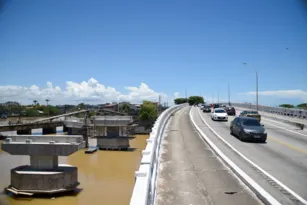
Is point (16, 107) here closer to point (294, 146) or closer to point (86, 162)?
point (86, 162)

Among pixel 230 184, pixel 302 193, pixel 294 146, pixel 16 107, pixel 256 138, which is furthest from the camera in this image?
pixel 16 107

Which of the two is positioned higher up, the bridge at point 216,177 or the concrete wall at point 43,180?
the bridge at point 216,177

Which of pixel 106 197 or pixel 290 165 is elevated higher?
pixel 290 165

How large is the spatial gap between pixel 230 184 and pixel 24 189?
2039 centimetres

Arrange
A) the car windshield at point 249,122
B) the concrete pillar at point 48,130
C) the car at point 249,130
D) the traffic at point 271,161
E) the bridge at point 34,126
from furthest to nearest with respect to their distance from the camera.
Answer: the concrete pillar at point 48,130
the bridge at point 34,126
the car windshield at point 249,122
the car at point 249,130
the traffic at point 271,161

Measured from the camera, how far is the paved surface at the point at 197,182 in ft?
24.1

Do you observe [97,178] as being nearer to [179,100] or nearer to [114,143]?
[114,143]

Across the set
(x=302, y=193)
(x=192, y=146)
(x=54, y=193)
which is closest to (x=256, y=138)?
(x=192, y=146)

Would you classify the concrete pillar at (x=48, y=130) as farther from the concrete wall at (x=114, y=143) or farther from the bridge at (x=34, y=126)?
the concrete wall at (x=114, y=143)

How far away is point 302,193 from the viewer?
8.00 meters

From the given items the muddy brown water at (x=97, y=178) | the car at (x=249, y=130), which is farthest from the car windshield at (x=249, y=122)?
the muddy brown water at (x=97, y=178)

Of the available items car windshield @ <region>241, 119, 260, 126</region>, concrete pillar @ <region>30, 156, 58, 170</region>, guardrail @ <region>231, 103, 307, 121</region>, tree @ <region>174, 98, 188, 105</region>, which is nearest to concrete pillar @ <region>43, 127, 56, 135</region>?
concrete pillar @ <region>30, 156, 58, 170</region>

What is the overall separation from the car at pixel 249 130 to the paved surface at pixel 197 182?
6613 millimetres

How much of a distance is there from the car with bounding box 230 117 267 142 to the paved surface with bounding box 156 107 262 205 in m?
6.61
